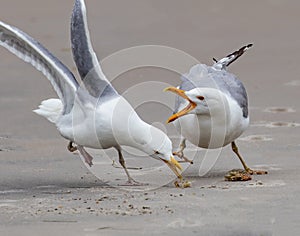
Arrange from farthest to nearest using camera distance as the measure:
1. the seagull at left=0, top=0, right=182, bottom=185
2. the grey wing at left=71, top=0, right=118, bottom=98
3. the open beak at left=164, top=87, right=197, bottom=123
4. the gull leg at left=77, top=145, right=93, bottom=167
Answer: the gull leg at left=77, top=145, right=93, bottom=167, the open beak at left=164, top=87, right=197, bottom=123, the grey wing at left=71, top=0, right=118, bottom=98, the seagull at left=0, top=0, right=182, bottom=185

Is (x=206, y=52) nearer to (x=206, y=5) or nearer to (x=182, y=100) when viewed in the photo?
(x=206, y=5)

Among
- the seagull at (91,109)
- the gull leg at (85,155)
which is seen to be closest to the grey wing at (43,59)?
the seagull at (91,109)

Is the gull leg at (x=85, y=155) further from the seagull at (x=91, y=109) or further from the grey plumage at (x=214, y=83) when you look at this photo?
the grey plumage at (x=214, y=83)

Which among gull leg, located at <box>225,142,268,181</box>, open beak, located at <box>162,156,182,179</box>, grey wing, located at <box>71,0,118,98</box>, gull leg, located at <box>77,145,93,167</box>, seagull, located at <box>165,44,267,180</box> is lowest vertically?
gull leg, located at <box>225,142,268,181</box>

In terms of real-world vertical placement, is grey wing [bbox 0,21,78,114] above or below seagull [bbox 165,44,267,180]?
above

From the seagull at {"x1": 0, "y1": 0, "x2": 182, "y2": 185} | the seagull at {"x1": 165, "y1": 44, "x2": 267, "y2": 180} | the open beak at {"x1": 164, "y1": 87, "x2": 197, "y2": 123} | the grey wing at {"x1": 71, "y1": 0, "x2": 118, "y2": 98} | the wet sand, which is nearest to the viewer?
the wet sand

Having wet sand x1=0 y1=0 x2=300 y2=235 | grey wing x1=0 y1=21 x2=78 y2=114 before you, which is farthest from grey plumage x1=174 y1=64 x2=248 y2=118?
grey wing x1=0 y1=21 x2=78 y2=114

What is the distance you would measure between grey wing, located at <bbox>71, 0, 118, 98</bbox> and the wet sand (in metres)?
0.95

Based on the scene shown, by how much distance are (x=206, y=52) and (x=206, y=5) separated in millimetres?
3059

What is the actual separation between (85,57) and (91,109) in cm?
49

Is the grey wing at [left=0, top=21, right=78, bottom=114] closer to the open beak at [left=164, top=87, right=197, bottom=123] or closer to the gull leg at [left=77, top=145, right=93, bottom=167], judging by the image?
the gull leg at [left=77, top=145, right=93, bottom=167]

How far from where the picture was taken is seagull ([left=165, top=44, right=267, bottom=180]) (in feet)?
31.7

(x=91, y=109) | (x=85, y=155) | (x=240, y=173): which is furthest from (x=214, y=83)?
(x=85, y=155)

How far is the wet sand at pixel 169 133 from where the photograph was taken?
7836 mm
